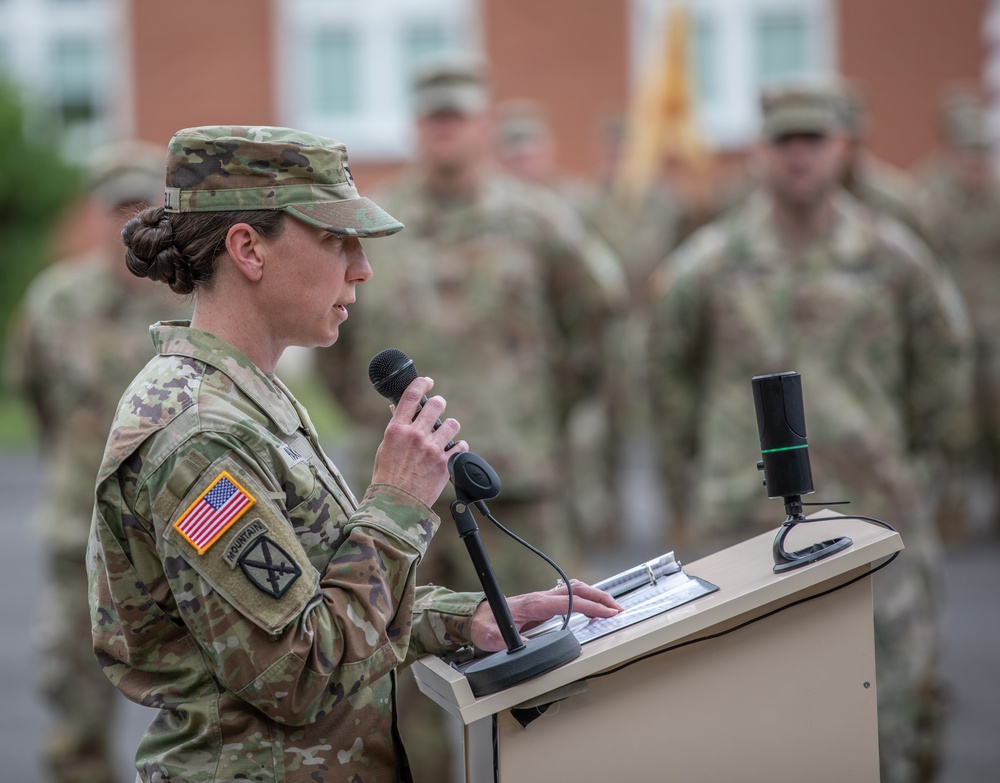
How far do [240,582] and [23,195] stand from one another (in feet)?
66.0

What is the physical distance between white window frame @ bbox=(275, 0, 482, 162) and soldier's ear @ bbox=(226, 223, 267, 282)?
63.2 feet

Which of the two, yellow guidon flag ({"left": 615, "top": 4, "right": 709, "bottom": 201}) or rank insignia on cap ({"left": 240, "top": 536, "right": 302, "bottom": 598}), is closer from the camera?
rank insignia on cap ({"left": 240, "top": 536, "right": 302, "bottom": 598})

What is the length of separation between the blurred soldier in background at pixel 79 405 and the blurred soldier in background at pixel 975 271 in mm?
6741

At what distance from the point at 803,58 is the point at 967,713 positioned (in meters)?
16.2

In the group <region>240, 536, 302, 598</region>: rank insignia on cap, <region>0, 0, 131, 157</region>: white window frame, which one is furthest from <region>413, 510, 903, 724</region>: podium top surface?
<region>0, 0, 131, 157</region>: white window frame

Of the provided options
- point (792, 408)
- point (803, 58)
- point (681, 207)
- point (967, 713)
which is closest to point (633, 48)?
point (803, 58)

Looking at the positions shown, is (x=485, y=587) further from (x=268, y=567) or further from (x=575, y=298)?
(x=575, y=298)

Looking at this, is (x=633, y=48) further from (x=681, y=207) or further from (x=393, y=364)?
(x=393, y=364)

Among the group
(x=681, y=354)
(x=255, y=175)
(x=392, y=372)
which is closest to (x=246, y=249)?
(x=255, y=175)

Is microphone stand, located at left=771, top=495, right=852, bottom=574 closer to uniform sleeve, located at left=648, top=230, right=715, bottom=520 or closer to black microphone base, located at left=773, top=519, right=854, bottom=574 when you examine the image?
black microphone base, located at left=773, top=519, right=854, bottom=574

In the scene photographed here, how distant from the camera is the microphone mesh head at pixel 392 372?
265 centimetres

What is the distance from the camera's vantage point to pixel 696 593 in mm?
2686

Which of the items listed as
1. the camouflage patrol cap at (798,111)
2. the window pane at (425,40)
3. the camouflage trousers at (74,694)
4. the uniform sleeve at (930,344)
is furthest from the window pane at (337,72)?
the uniform sleeve at (930,344)

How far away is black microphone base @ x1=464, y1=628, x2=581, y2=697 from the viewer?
2.51 m
